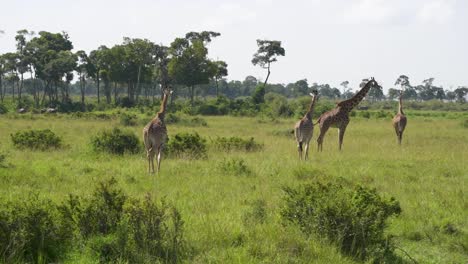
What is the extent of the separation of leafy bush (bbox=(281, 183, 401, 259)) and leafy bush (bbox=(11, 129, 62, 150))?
41.7ft

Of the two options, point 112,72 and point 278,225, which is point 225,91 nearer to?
point 112,72

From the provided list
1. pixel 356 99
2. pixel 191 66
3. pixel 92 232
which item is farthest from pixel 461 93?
pixel 92 232

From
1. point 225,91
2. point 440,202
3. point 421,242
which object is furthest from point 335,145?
point 225,91

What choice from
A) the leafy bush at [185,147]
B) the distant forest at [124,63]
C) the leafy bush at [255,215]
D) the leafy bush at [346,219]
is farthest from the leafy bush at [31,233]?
the distant forest at [124,63]

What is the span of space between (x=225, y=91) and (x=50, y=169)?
117 m

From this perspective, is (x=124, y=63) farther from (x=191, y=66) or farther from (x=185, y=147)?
(x=185, y=147)

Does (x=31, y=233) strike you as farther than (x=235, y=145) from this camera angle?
No

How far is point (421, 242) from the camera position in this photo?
24.2 feet

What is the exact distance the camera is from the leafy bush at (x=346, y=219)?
6.54 meters

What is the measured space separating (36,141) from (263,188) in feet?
34.2

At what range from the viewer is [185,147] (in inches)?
635

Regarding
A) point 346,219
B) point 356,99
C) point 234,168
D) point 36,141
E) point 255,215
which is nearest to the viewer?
point 346,219

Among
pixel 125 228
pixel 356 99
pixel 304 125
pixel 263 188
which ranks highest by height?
pixel 356 99

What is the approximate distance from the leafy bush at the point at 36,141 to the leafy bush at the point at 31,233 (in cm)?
1157
